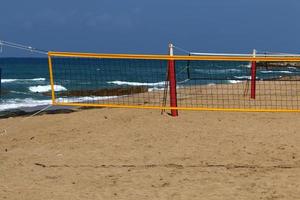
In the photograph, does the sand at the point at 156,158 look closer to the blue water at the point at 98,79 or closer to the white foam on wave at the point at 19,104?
the blue water at the point at 98,79

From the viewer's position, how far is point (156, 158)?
7805 millimetres

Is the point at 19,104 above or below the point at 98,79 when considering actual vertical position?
below

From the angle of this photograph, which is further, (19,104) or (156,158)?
(19,104)

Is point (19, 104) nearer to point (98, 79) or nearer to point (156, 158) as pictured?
point (156, 158)

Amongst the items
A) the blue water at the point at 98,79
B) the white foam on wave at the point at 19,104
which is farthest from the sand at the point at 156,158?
the white foam on wave at the point at 19,104

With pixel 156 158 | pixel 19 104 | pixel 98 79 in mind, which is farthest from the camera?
pixel 98 79

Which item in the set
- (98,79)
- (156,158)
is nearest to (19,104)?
(156,158)

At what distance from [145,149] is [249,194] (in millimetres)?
2664

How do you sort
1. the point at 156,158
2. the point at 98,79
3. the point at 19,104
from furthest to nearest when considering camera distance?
the point at 98,79
the point at 19,104
the point at 156,158

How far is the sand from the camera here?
624 cm

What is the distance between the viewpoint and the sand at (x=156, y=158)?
6242 millimetres

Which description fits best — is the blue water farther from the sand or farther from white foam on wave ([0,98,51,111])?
the sand

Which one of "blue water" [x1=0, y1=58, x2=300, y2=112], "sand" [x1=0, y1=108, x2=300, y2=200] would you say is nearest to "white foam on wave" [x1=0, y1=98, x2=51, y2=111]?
"blue water" [x1=0, y1=58, x2=300, y2=112]

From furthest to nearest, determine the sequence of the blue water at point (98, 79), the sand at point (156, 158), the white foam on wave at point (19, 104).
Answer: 1. the blue water at point (98, 79)
2. the white foam on wave at point (19, 104)
3. the sand at point (156, 158)
